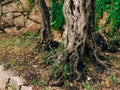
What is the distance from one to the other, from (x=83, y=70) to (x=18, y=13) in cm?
501

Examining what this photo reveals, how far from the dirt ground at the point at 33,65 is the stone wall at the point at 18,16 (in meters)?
1.11

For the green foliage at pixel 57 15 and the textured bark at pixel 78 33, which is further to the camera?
the green foliage at pixel 57 15

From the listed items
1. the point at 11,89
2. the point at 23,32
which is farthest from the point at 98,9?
the point at 11,89

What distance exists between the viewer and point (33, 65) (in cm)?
762

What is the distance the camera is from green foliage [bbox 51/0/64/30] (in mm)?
10562

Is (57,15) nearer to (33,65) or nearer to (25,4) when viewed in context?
(25,4)

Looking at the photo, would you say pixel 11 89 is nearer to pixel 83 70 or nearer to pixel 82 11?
pixel 83 70

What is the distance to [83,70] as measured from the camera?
685cm

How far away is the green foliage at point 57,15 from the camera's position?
10.6 m

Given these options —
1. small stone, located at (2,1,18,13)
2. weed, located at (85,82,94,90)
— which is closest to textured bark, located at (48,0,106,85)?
weed, located at (85,82,94,90)

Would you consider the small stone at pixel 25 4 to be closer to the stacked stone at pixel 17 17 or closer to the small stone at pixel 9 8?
the stacked stone at pixel 17 17

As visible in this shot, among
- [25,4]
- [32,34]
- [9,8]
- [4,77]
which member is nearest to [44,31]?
[4,77]

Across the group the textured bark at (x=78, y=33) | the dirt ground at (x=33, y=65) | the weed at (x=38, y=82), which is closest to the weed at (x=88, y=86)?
the dirt ground at (x=33, y=65)

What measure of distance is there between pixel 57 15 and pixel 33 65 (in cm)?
339
